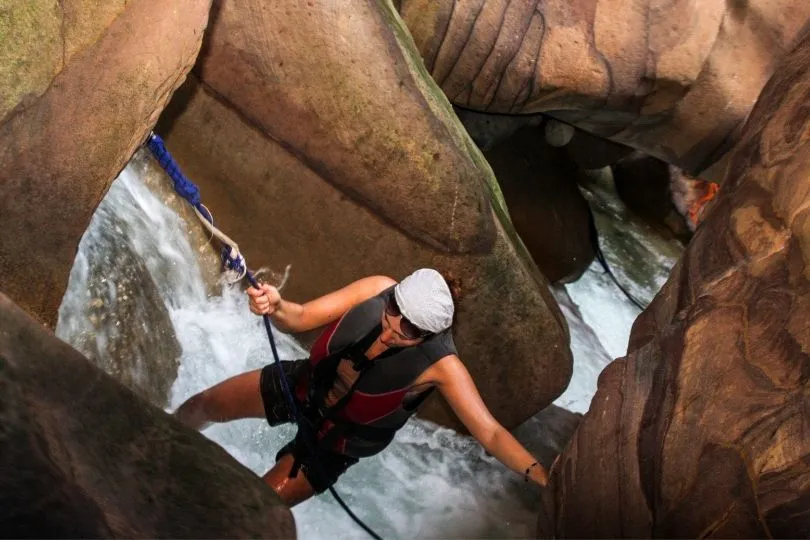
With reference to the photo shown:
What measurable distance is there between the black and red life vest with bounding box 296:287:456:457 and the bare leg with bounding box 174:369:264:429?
21 centimetres

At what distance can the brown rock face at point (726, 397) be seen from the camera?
2264 millimetres

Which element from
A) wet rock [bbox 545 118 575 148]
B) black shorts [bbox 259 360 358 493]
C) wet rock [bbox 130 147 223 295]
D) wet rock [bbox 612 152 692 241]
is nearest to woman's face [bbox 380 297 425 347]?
black shorts [bbox 259 360 358 493]

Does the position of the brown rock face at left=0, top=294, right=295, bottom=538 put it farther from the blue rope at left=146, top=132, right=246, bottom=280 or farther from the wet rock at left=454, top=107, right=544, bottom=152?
the wet rock at left=454, top=107, right=544, bottom=152

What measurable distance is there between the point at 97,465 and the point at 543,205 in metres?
5.47

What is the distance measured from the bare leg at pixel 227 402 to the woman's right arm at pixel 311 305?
415 millimetres

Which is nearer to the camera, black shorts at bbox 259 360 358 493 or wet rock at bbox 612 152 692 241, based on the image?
black shorts at bbox 259 360 358 493

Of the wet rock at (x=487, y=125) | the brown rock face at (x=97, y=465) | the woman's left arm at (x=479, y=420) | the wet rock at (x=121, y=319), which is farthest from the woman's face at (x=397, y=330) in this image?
the wet rock at (x=487, y=125)

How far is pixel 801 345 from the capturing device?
2.26 metres

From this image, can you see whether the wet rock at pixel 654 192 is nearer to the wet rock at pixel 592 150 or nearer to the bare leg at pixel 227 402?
the wet rock at pixel 592 150

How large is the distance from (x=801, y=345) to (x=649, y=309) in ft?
3.22

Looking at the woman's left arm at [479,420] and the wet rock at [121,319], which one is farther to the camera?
the wet rock at [121,319]

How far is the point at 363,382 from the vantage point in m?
2.83

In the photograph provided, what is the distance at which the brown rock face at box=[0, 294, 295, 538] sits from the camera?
1.52 m

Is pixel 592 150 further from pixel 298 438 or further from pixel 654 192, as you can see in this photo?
pixel 298 438
